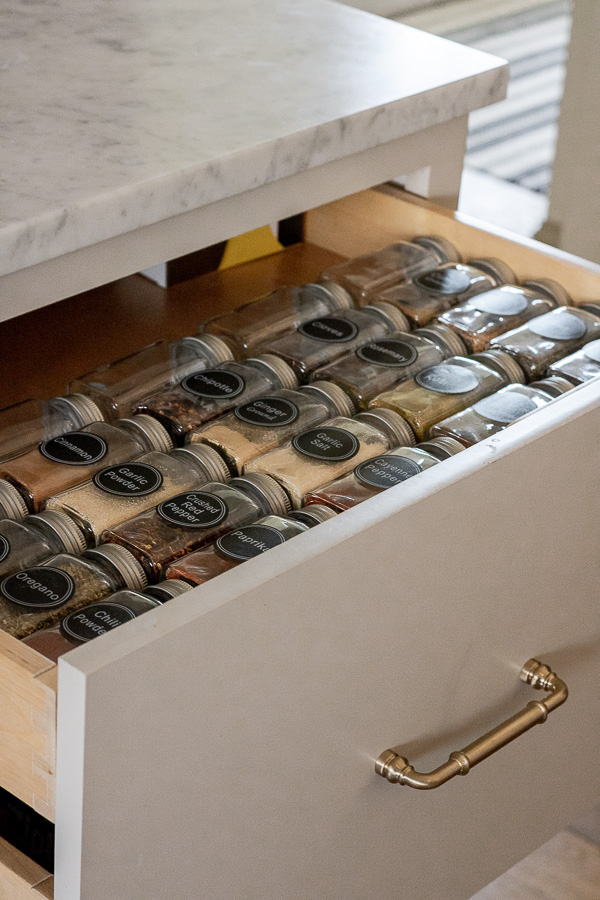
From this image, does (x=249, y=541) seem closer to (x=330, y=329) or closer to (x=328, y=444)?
(x=328, y=444)

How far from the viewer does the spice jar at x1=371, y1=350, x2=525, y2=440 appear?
90cm

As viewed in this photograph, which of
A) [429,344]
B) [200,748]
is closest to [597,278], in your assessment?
[429,344]

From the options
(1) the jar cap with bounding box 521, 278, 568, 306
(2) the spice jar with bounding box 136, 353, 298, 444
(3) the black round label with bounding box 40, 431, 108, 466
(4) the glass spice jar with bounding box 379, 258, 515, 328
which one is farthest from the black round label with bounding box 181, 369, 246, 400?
(1) the jar cap with bounding box 521, 278, 568, 306

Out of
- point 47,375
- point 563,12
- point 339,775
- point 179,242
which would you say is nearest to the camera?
point 339,775

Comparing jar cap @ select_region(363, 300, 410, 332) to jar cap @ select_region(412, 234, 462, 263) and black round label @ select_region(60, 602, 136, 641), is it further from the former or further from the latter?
black round label @ select_region(60, 602, 136, 641)

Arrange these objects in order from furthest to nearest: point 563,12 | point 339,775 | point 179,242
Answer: point 563,12 < point 179,242 < point 339,775

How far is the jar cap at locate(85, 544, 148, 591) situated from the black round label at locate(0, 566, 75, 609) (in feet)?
0.10

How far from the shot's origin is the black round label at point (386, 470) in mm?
796

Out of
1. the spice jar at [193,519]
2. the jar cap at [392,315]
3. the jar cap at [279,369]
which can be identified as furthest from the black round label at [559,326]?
the spice jar at [193,519]

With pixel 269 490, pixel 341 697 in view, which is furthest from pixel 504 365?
pixel 341 697

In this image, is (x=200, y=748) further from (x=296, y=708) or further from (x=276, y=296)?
(x=276, y=296)

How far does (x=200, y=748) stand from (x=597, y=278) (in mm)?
611

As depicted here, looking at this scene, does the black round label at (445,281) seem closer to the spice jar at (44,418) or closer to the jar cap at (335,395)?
the jar cap at (335,395)

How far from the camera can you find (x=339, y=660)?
2.25 ft
